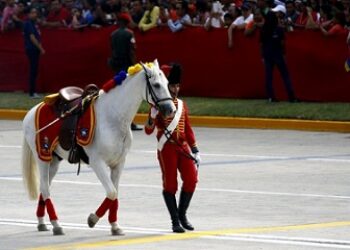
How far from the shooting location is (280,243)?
1142 centimetres

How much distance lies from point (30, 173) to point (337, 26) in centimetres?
1352

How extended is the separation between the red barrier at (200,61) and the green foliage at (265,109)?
436 millimetres

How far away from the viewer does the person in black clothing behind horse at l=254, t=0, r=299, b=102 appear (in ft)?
83.7

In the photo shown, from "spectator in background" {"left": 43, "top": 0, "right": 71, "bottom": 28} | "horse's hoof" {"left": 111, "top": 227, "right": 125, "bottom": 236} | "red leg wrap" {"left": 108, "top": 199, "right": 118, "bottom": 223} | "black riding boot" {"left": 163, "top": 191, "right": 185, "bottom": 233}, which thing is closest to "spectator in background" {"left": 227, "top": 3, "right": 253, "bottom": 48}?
"spectator in background" {"left": 43, "top": 0, "right": 71, "bottom": 28}

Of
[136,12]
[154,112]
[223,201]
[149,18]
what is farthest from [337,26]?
[154,112]

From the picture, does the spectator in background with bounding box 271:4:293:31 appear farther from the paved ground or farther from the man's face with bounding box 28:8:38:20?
the man's face with bounding box 28:8:38:20

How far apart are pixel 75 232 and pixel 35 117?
4.01ft

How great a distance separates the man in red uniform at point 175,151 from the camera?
12.5 m

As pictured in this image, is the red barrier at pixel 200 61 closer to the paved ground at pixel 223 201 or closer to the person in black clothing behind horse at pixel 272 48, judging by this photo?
the person in black clothing behind horse at pixel 272 48

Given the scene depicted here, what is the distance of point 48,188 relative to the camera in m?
12.6

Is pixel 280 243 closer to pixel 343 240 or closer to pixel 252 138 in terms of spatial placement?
pixel 343 240

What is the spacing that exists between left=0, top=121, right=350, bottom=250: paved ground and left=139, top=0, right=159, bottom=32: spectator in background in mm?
6378

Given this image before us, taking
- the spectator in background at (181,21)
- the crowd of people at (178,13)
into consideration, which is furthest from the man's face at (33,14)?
the spectator in background at (181,21)

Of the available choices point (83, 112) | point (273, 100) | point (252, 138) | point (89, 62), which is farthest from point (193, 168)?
point (89, 62)
